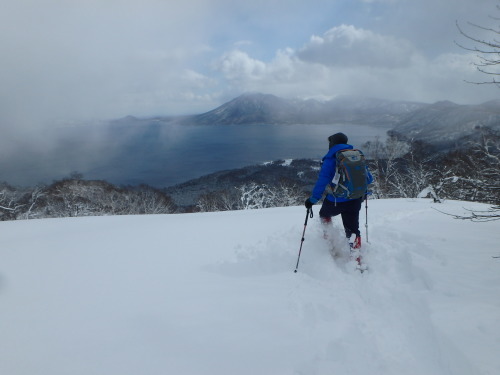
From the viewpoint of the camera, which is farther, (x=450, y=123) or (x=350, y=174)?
(x=450, y=123)

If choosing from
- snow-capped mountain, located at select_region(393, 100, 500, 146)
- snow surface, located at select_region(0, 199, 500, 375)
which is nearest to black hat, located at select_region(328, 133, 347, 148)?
snow surface, located at select_region(0, 199, 500, 375)

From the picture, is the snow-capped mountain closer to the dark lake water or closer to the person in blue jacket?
the dark lake water

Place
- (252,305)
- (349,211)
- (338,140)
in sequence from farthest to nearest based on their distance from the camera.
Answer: (349,211) < (338,140) < (252,305)

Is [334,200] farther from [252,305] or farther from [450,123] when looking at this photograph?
[450,123]

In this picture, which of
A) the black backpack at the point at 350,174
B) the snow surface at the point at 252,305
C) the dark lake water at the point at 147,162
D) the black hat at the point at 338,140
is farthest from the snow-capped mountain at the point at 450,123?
the snow surface at the point at 252,305

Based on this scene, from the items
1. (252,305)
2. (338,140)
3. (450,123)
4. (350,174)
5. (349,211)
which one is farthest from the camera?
(450,123)

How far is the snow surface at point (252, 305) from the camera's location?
2.50 meters

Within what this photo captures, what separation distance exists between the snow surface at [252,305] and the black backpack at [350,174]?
1.13 metres

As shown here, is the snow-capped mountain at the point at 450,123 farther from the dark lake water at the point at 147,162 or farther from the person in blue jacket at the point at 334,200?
the person in blue jacket at the point at 334,200

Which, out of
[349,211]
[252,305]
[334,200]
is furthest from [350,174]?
[252,305]

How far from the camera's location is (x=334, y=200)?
469 cm

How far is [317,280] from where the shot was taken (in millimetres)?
4152

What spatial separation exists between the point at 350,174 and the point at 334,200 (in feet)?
2.00

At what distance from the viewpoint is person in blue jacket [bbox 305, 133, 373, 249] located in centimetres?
446
